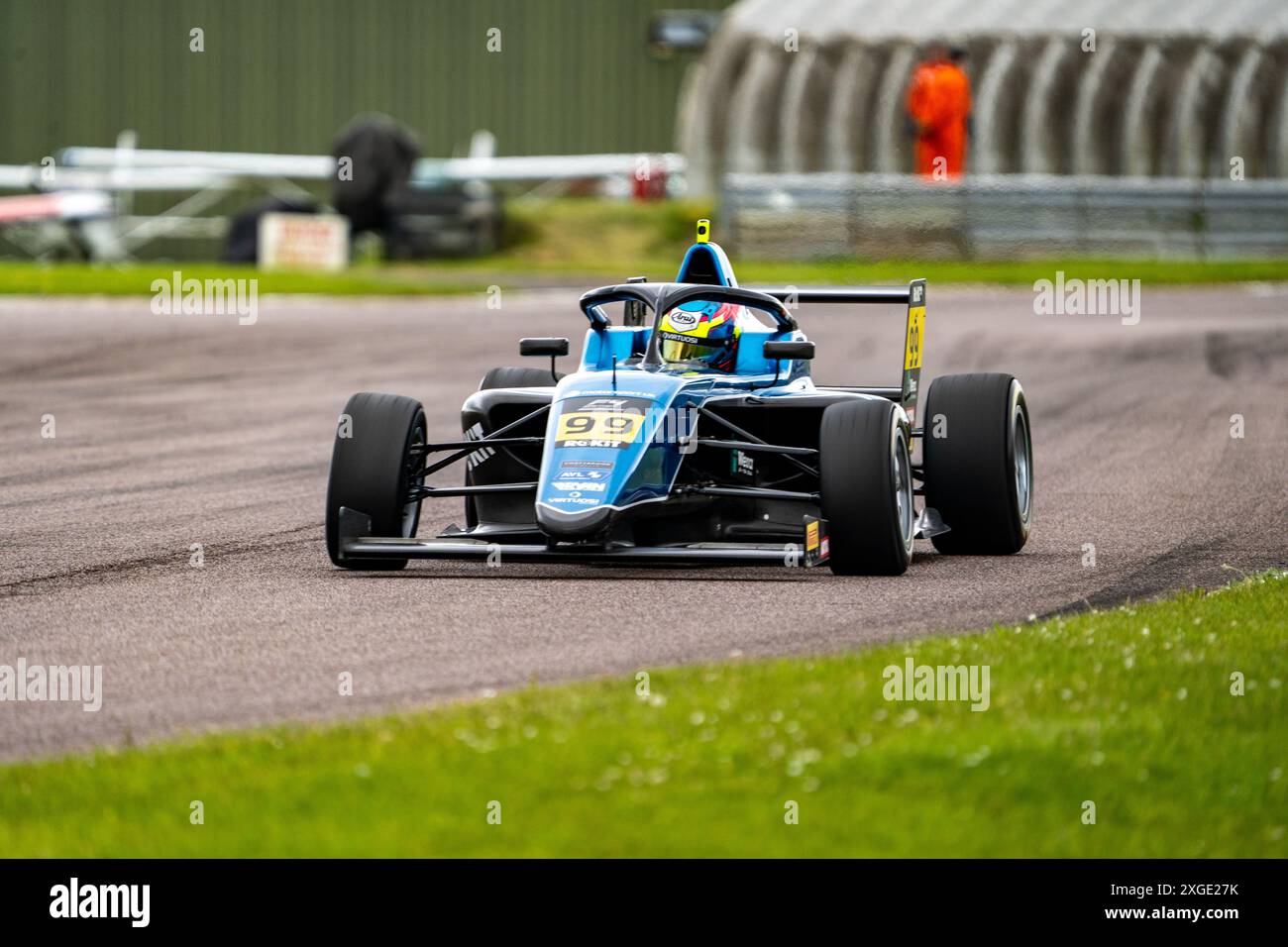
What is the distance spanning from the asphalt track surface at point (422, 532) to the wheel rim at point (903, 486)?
8.1 inches

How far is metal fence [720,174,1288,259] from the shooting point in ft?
95.0

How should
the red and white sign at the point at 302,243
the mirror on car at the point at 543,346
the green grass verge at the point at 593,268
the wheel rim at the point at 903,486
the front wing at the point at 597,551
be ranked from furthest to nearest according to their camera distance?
1. the red and white sign at the point at 302,243
2. the green grass verge at the point at 593,268
3. the mirror on car at the point at 543,346
4. the wheel rim at the point at 903,486
5. the front wing at the point at 597,551

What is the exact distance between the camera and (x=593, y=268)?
31.3 metres

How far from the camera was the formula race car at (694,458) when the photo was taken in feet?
29.2

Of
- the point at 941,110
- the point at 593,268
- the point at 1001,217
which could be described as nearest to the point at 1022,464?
the point at 1001,217

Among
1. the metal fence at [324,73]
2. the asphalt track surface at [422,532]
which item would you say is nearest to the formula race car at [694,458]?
the asphalt track surface at [422,532]

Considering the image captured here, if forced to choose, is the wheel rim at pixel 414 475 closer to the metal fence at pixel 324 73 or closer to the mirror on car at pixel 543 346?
the mirror on car at pixel 543 346

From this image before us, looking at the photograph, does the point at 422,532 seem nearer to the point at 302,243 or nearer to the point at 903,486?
the point at 903,486

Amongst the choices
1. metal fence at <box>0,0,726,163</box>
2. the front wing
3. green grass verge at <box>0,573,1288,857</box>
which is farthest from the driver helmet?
metal fence at <box>0,0,726,163</box>

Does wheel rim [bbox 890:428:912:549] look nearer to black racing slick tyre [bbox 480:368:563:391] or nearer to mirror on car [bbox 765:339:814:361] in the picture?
mirror on car [bbox 765:339:814:361]
